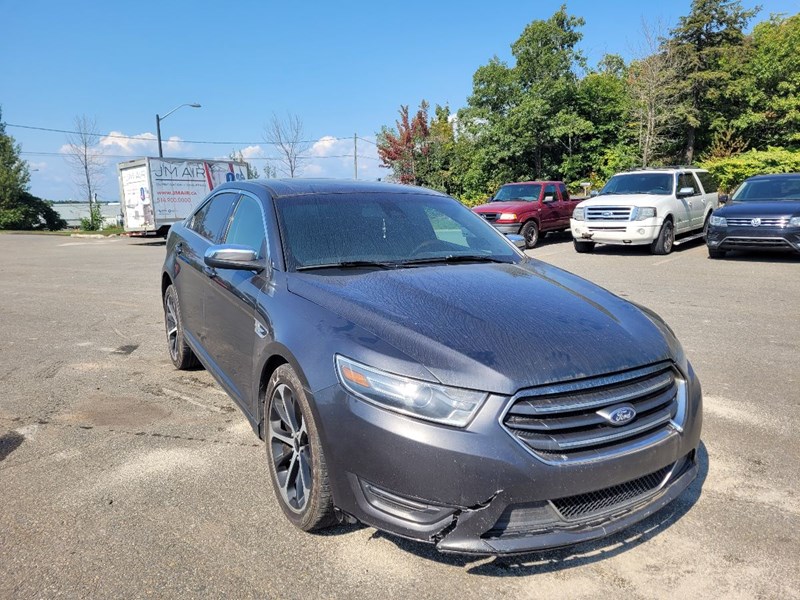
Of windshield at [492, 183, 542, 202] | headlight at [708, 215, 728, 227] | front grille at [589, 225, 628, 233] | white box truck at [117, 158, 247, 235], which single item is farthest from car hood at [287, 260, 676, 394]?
white box truck at [117, 158, 247, 235]

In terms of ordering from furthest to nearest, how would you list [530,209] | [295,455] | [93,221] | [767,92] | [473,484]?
[93,221] < [767,92] < [530,209] < [295,455] < [473,484]

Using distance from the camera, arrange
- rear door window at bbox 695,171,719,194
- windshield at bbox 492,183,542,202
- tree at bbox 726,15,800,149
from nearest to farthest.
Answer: rear door window at bbox 695,171,719,194, windshield at bbox 492,183,542,202, tree at bbox 726,15,800,149

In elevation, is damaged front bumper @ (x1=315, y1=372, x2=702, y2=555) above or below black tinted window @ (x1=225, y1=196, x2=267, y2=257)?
below

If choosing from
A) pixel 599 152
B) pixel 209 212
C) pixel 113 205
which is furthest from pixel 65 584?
pixel 113 205

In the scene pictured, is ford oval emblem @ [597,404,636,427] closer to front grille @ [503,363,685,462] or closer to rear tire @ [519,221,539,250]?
front grille @ [503,363,685,462]

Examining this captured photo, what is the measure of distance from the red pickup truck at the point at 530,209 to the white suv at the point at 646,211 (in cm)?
177

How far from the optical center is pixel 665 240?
1320cm

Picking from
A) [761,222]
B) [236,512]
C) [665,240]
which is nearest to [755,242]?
[761,222]

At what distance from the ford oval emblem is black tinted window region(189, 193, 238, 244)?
9.96 feet

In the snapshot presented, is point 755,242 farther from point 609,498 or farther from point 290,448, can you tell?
point 290,448

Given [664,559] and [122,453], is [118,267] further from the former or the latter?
[664,559]

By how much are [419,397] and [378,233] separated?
63.0 inches

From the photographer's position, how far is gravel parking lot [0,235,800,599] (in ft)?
7.84

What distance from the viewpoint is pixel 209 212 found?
4844mm
